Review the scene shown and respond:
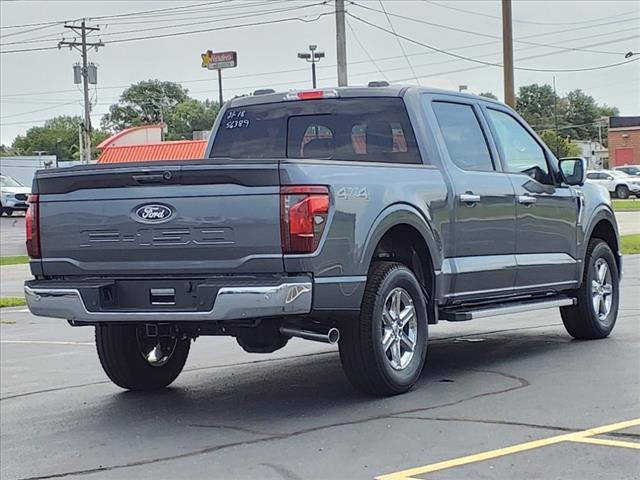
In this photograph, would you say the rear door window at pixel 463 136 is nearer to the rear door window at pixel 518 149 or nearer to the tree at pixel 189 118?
the rear door window at pixel 518 149

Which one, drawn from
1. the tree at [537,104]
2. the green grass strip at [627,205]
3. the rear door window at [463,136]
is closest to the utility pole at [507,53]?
the green grass strip at [627,205]

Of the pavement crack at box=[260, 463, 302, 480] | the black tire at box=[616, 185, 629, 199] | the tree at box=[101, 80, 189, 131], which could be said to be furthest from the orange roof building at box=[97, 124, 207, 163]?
the tree at box=[101, 80, 189, 131]

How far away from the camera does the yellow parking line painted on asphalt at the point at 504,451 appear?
5172 millimetres

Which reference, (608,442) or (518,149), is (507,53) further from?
(608,442)

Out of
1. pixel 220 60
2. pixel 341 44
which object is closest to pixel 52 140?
pixel 220 60

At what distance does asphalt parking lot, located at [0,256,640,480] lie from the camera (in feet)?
17.8

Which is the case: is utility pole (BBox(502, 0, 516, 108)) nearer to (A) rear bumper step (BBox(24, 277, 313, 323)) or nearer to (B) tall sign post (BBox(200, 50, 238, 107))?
(A) rear bumper step (BBox(24, 277, 313, 323))

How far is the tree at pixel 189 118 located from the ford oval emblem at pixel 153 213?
110121 mm

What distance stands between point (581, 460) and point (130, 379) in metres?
3.71

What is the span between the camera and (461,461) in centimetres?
536

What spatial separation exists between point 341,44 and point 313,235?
76.7 ft

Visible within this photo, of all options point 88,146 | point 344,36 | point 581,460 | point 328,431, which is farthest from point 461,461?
point 88,146

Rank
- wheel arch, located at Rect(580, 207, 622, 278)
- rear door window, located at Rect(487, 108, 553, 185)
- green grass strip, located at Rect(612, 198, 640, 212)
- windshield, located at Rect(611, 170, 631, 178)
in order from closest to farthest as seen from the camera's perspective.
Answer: rear door window, located at Rect(487, 108, 553, 185), wheel arch, located at Rect(580, 207, 622, 278), green grass strip, located at Rect(612, 198, 640, 212), windshield, located at Rect(611, 170, 631, 178)

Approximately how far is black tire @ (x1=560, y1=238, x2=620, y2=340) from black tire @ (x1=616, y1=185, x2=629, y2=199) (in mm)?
35682
